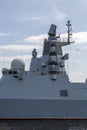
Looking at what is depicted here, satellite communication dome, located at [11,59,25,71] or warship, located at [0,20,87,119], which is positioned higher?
satellite communication dome, located at [11,59,25,71]

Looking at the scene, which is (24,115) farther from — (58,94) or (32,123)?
(58,94)

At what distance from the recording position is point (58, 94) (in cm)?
3062

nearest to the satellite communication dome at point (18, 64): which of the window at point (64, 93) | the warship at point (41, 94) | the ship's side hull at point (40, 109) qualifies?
the warship at point (41, 94)

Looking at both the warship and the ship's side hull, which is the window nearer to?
the warship

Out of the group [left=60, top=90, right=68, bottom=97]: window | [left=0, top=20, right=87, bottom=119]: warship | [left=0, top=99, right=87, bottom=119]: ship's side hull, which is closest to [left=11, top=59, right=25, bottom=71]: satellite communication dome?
[left=0, top=20, right=87, bottom=119]: warship

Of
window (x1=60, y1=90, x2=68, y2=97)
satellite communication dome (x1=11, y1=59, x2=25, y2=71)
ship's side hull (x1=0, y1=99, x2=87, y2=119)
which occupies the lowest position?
ship's side hull (x1=0, y1=99, x2=87, y2=119)

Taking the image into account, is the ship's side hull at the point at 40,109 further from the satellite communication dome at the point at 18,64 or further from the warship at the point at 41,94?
the satellite communication dome at the point at 18,64

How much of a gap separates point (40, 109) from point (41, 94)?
119 centimetres

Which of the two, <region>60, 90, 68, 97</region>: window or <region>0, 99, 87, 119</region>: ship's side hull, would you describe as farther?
<region>60, 90, 68, 97</region>: window

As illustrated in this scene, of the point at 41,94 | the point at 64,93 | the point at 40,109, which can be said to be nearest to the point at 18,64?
the point at 41,94

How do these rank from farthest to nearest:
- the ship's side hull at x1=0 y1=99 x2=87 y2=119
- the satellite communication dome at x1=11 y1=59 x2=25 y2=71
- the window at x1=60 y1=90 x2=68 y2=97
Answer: the satellite communication dome at x1=11 y1=59 x2=25 y2=71 < the window at x1=60 y1=90 x2=68 y2=97 < the ship's side hull at x1=0 y1=99 x2=87 y2=119

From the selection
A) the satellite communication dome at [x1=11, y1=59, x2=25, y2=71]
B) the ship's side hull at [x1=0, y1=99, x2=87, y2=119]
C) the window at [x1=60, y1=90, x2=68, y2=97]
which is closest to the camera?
the ship's side hull at [x1=0, y1=99, x2=87, y2=119]

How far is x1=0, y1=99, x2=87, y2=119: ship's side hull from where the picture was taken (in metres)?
29.6

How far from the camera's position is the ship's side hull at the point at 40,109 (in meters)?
29.6
